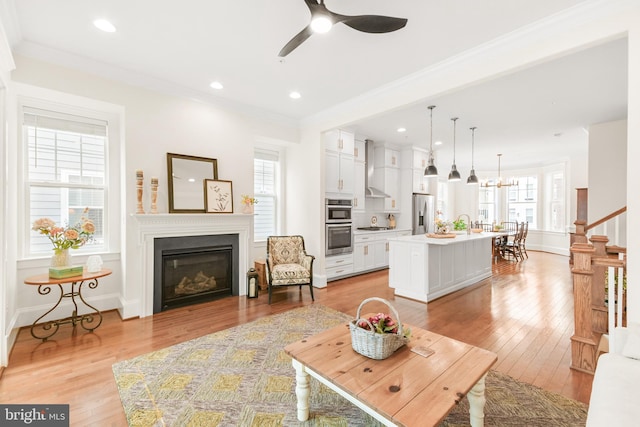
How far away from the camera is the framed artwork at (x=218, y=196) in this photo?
410 centimetres

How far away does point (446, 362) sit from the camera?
1.66m

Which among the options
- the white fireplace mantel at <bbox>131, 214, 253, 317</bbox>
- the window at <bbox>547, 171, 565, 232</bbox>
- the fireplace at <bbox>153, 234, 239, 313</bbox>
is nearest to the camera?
the white fireplace mantel at <bbox>131, 214, 253, 317</bbox>

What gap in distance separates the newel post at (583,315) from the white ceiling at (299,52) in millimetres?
2037

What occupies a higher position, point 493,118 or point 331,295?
point 493,118

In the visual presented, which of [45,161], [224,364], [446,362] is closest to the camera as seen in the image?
[446,362]

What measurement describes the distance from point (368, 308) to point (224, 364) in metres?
2.09

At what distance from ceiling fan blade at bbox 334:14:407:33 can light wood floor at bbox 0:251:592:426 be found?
2849 millimetres

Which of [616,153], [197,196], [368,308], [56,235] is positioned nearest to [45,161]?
[56,235]

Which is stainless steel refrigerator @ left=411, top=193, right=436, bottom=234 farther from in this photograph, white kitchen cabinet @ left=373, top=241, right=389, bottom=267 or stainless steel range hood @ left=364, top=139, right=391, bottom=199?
white kitchen cabinet @ left=373, top=241, right=389, bottom=267

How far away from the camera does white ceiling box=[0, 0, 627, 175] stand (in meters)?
2.36

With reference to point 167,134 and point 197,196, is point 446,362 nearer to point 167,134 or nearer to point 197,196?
point 197,196

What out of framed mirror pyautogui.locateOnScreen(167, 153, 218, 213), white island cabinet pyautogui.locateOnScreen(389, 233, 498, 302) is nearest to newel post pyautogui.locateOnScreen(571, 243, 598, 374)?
white island cabinet pyautogui.locateOnScreen(389, 233, 498, 302)

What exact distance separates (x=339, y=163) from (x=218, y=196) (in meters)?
2.41

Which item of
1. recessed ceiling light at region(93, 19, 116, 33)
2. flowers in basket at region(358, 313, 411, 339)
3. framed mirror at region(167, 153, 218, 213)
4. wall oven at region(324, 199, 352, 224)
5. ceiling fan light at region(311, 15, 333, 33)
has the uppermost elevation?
recessed ceiling light at region(93, 19, 116, 33)
